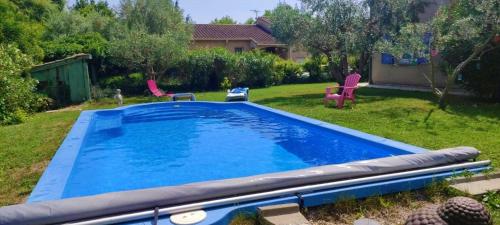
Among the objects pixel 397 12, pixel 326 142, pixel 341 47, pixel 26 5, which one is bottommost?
pixel 326 142

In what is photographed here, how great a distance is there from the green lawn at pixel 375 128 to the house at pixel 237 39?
67.1 feet

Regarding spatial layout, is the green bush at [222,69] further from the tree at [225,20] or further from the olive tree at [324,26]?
the tree at [225,20]

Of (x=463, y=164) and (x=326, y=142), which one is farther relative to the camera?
(x=326, y=142)

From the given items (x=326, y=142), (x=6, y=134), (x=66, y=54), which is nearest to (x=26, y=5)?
(x=66, y=54)

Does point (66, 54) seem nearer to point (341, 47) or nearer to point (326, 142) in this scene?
point (341, 47)

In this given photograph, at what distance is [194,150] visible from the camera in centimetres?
744

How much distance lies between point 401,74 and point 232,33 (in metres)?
19.1

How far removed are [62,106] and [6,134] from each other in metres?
6.20

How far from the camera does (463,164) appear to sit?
4359 mm

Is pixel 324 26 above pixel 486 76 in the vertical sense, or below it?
above

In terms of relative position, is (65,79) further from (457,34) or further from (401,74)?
(401,74)

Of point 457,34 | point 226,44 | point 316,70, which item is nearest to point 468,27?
point 457,34

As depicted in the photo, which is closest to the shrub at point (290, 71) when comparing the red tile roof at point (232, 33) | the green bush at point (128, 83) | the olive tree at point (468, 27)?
the green bush at point (128, 83)

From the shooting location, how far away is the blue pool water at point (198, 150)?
18.8 feet
